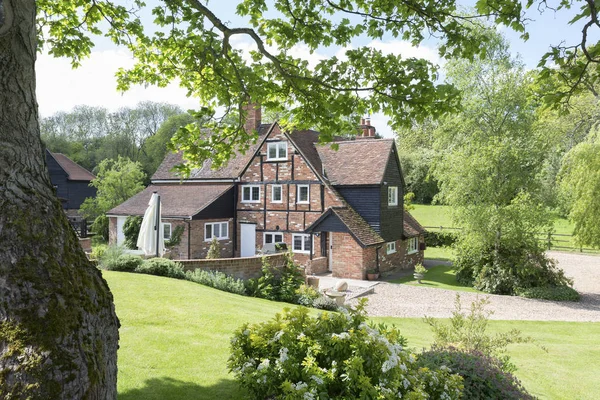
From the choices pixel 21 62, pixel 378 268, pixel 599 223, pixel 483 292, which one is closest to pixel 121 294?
pixel 21 62

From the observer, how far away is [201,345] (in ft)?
26.5

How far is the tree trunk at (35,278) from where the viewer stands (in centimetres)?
257

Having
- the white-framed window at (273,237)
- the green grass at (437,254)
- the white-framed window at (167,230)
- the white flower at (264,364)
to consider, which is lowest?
the green grass at (437,254)

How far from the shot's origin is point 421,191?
60188 millimetres

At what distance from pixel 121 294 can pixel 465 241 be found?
16832 millimetres

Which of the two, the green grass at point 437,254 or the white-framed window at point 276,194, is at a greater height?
the white-framed window at point 276,194

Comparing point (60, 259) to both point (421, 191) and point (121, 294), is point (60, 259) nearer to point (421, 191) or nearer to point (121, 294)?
point (121, 294)

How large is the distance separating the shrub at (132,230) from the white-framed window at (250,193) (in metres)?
6.49

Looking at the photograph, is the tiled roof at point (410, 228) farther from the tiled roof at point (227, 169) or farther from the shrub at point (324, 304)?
the shrub at point (324, 304)

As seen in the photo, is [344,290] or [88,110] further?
[88,110]

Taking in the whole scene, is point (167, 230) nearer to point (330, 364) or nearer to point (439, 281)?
point (439, 281)

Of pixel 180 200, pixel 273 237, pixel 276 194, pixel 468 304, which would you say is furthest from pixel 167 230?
pixel 468 304

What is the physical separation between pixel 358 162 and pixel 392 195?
2.90m

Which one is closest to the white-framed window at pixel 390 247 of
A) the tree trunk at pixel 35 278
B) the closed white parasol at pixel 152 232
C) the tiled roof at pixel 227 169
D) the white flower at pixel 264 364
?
the tiled roof at pixel 227 169
